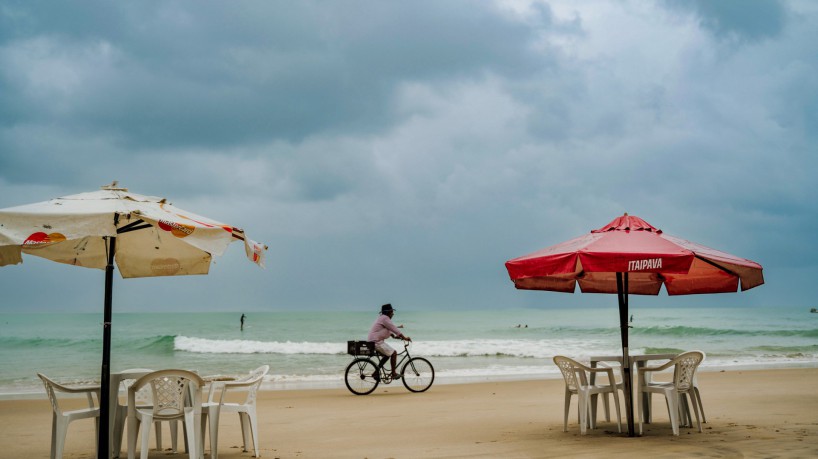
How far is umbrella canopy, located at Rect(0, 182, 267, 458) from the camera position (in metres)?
5.30

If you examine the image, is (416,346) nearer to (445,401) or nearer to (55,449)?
(445,401)

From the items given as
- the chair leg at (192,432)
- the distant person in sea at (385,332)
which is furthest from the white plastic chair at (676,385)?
the distant person in sea at (385,332)

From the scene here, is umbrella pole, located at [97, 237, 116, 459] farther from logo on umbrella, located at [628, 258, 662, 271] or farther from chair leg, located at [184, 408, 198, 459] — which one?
logo on umbrella, located at [628, 258, 662, 271]

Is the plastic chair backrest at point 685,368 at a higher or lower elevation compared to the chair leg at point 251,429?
higher

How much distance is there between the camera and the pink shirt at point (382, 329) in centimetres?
1294

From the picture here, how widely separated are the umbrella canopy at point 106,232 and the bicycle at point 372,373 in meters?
6.16

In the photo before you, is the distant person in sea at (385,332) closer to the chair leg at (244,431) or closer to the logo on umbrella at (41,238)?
the chair leg at (244,431)

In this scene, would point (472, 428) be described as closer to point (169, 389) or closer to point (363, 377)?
point (169, 389)

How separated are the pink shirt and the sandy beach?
108 cm

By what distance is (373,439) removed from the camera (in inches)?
321

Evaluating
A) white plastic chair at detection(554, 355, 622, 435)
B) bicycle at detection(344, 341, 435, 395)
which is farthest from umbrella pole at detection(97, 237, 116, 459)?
bicycle at detection(344, 341, 435, 395)

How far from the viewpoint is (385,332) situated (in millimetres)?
13141

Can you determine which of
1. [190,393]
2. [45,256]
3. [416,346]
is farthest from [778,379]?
[416,346]

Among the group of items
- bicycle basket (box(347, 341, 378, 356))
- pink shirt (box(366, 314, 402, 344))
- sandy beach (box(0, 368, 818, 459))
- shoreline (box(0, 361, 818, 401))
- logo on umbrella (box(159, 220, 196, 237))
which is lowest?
sandy beach (box(0, 368, 818, 459))
